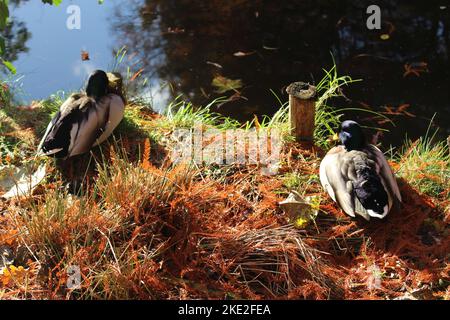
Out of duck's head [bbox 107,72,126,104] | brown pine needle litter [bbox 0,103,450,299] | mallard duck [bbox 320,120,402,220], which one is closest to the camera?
brown pine needle litter [bbox 0,103,450,299]

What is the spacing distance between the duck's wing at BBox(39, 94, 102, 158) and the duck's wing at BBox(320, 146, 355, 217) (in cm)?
164

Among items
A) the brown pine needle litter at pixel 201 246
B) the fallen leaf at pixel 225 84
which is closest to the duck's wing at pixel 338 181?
the brown pine needle litter at pixel 201 246

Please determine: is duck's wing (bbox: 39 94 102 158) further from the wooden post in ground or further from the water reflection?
the water reflection

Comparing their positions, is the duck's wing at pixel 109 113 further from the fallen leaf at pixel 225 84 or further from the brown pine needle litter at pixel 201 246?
the fallen leaf at pixel 225 84

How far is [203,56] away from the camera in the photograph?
668cm

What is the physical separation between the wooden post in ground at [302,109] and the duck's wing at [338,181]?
461 millimetres

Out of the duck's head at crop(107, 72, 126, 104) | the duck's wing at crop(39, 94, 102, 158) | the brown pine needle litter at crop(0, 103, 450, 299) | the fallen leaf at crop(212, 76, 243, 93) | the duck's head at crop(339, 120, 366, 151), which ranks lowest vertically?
the brown pine needle litter at crop(0, 103, 450, 299)

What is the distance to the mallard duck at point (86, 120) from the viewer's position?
430cm

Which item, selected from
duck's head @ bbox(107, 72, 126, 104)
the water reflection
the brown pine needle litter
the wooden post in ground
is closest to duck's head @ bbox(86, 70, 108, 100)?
duck's head @ bbox(107, 72, 126, 104)

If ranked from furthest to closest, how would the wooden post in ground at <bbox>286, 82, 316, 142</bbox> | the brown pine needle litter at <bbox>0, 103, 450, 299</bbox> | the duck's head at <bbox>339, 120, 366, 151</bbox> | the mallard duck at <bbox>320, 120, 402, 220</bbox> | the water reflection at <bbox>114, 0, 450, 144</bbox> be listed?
1. the water reflection at <bbox>114, 0, 450, 144</bbox>
2. the wooden post in ground at <bbox>286, 82, 316, 142</bbox>
3. the duck's head at <bbox>339, 120, 366, 151</bbox>
4. the mallard duck at <bbox>320, 120, 402, 220</bbox>
5. the brown pine needle litter at <bbox>0, 103, 450, 299</bbox>

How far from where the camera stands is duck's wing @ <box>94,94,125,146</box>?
15.0ft

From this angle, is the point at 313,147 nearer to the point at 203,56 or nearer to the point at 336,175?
the point at 336,175

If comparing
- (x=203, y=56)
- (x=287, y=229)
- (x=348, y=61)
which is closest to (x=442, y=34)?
(x=348, y=61)
